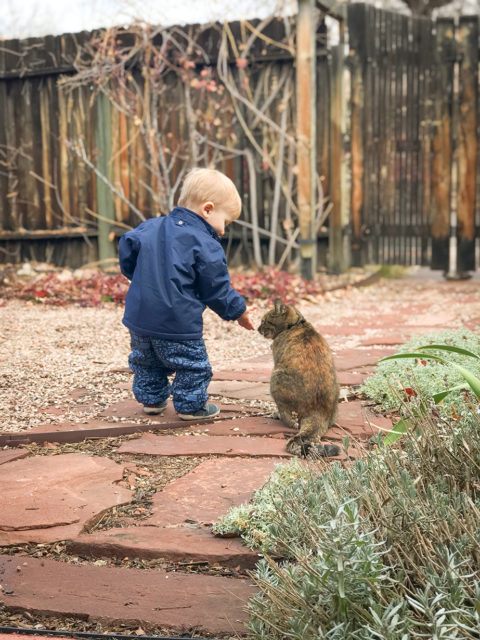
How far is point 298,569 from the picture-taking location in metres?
1.70

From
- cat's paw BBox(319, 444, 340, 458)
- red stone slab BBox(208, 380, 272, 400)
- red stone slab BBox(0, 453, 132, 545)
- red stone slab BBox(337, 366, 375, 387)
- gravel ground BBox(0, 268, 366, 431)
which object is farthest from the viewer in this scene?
red stone slab BBox(337, 366, 375, 387)

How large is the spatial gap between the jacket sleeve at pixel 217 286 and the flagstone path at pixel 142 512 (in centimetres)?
49

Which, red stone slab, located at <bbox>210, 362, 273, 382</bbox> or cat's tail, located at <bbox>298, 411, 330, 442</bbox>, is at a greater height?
cat's tail, located at <bbox>298, 411, 330, 442</bbox>

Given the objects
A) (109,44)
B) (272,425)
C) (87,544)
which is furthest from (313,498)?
(109,44)

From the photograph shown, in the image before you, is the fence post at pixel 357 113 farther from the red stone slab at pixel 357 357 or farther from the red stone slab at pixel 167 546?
the red stone slab at pixel 167 546

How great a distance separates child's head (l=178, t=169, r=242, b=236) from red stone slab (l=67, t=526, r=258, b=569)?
1.76 m

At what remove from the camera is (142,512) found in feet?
7.82

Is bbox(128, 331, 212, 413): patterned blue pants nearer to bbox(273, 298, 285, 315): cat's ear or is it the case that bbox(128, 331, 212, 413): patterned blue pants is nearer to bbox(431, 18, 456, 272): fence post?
bbox(273, 298, 285, 315): cat's ear

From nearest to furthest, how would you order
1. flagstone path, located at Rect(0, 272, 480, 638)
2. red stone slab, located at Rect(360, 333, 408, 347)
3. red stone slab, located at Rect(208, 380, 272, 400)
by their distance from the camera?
flagstone path, located at Rect(0, 272, 480, 638) < red stone slab, located at Rect(208, 380, 272, 400) < red stone slab, located at Rect(360, 333, 408, 347)

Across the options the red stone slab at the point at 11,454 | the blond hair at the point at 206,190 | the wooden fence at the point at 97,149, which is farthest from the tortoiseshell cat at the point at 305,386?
the wooden fence at the point at 97,149

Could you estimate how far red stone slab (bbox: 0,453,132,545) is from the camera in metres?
2.25

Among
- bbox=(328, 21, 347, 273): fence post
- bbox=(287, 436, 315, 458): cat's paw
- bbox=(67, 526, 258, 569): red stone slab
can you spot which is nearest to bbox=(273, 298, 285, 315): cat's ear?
bbox=(287, 436, 315, 458): cat's paw

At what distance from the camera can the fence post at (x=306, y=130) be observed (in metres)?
7.54

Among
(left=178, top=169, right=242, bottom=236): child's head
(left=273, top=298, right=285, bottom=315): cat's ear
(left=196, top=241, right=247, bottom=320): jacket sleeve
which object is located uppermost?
(left=178, top=169, right=242, bottom=236): child's head
